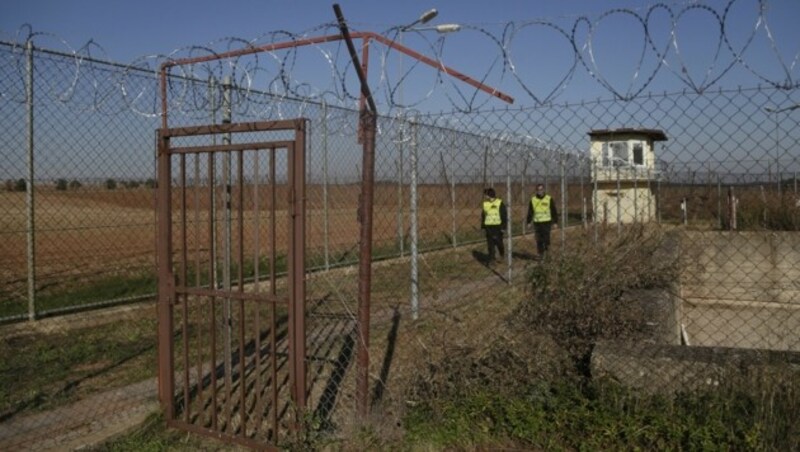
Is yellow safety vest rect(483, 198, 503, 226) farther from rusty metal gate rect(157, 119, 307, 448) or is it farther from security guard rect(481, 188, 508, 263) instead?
rusty metal gate rect(157, 119, 307, 448)

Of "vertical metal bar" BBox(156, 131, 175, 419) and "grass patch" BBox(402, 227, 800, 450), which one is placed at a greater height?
"vertical metal bar" BBox(156, 131, 175, 419)

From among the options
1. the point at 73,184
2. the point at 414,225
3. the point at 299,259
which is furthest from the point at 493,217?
the point at 299,259

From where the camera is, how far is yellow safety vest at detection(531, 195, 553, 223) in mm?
13516

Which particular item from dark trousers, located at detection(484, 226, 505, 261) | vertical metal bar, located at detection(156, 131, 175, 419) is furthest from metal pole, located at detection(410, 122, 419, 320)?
dark trousers, located at detection(484, 226, 505, 261)

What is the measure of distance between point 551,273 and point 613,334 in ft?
3.20

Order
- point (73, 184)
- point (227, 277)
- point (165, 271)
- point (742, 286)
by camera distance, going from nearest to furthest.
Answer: point (227, 277) → point (165, 271) → point (73, 184) → point (742, 286)

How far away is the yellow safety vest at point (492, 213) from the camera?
43.2 ft

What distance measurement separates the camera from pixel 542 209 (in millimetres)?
13531

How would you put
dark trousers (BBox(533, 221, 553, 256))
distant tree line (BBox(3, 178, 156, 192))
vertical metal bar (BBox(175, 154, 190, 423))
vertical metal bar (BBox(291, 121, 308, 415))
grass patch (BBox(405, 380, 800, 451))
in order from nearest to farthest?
grass patch (BBox(405, 380, 800, 451)), vertical metal bar (BBox(291, 121, 308, 415)), vertical metal bar (BBox(175, 154, 190, 423)), distant tree line (BBox(3, 178, 156, 192)), dark trousers (BBox(533, 221, 553, 256))

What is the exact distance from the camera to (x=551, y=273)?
19.2 ft

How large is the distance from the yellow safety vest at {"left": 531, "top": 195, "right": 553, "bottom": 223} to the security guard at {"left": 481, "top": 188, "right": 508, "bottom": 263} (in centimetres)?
62

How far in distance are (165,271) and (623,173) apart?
50.7 ft

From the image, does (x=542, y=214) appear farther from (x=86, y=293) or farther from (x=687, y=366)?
(x=687, y=366)

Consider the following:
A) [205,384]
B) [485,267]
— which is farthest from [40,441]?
[485,267]
